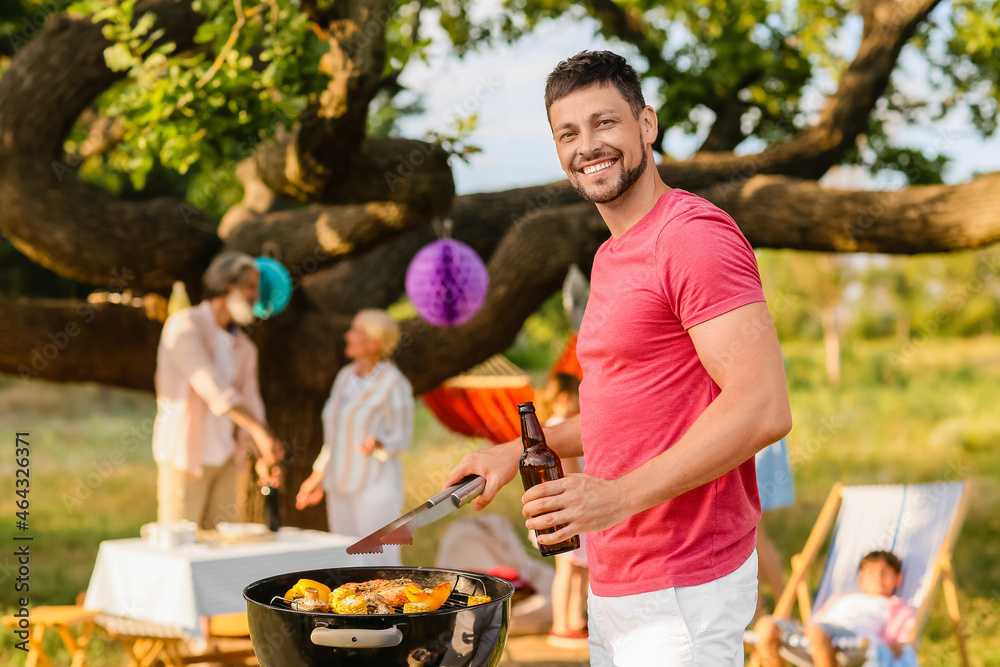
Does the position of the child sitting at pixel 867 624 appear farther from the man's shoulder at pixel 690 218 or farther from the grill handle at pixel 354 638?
the man's shoulder at pixel 690 218

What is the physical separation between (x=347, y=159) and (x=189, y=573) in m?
2.15

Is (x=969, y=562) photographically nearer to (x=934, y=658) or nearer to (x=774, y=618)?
(x=934, y=658)

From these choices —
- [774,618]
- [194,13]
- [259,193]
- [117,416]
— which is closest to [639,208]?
[774,618]

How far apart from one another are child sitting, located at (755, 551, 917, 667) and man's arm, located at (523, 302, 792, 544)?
3.06m

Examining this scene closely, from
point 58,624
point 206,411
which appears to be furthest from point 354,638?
point 206,411

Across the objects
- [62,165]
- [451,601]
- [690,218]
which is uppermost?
[62,165]

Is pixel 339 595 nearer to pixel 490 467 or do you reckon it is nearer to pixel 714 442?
pixel 490 467

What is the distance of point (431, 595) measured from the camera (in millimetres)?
2041

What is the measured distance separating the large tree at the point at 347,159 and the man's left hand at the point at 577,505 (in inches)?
125

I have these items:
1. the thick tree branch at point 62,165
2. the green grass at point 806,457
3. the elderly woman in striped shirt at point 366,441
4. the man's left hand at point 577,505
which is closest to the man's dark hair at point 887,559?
the green grass at point 806,457

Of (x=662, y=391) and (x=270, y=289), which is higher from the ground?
(x=270, y=289)

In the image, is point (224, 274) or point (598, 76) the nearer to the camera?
point (598, 76)

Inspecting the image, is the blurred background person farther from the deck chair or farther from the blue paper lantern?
the deck chair

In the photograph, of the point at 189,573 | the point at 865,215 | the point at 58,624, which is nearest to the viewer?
the point at 189,573
